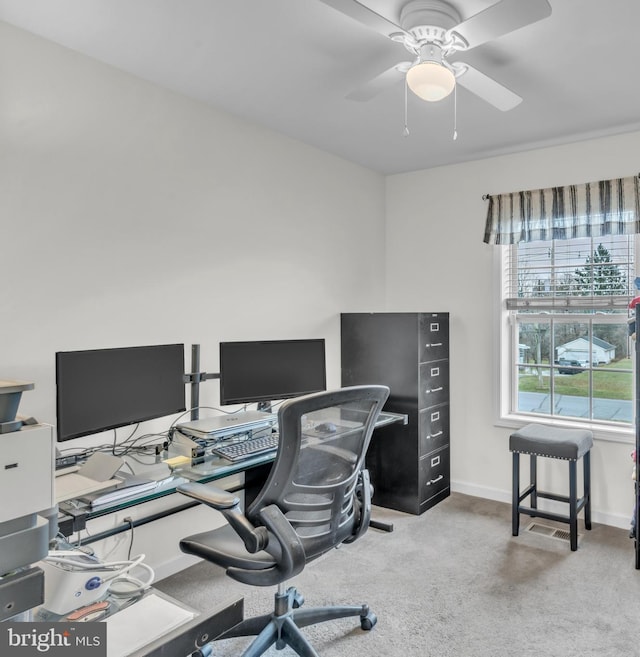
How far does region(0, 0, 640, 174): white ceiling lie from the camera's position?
193 cm

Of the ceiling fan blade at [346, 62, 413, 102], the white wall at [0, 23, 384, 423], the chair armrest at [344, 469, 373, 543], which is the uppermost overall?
the ceiling fan blade at [346, 62, 413, 102]

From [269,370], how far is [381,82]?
1551mm

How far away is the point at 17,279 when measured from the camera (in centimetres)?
209

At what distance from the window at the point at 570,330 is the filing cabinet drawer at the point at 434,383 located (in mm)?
431

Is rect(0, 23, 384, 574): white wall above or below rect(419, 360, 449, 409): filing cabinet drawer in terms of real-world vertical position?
above

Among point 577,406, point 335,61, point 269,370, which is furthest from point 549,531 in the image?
point 335,61

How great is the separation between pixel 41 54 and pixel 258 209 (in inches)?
52.7

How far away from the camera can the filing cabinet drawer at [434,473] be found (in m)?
3.51

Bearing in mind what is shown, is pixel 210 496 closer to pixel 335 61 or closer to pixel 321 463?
pixel 321 463

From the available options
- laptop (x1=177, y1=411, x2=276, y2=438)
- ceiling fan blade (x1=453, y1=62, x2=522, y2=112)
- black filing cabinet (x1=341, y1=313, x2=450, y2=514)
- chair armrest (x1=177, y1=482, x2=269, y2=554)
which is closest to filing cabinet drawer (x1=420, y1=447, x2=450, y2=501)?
black filing cabinet (x1=341, y1=313, x2=450, y2=514)

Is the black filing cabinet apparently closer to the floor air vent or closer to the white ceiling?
the floor air vent

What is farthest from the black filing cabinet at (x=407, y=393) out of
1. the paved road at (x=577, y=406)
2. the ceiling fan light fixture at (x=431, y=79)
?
the ceiling fan light fixture at (x=431, y=79)

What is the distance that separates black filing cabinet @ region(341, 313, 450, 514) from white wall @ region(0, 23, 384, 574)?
1.17 feet

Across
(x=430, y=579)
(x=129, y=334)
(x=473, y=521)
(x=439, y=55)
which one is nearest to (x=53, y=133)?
(x=129, y=334)
